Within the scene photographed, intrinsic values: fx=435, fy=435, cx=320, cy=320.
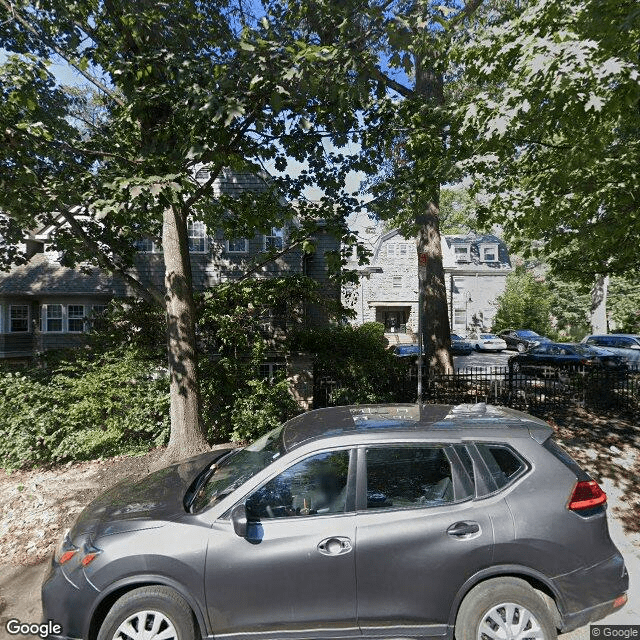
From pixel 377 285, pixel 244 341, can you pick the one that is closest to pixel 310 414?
pixel 244 341

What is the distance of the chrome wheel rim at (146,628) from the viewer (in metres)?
2.82

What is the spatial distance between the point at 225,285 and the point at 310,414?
5.23m

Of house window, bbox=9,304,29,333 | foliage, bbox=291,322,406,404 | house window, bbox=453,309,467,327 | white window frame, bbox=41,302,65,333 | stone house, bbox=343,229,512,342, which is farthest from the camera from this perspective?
house window, bbox=453,309,467,327

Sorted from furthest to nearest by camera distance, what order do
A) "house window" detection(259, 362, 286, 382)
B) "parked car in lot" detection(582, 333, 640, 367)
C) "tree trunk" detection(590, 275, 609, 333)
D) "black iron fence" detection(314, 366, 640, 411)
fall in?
"tree trunk" detection(590, 275, 609, 333) → "parked car in lot" detection(582, 333, 640, 367) → "black iron fence" detection(314, 366, 640, 411) → "house window" detection(259, 362, 286, 382)

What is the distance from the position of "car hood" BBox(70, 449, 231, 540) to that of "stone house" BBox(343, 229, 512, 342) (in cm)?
2518

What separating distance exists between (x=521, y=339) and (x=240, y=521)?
29.2 m

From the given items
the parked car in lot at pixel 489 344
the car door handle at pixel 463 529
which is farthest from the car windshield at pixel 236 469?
the parked car in lot at pixel 489 344

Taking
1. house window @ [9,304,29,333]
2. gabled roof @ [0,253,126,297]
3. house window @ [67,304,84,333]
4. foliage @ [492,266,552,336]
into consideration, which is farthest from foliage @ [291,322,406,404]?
foliage @ [492,266,552,336]

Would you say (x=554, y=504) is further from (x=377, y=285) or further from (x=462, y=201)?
(x=462, y=201)

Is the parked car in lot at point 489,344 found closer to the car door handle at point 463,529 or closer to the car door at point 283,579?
the car door handle at point 463,529

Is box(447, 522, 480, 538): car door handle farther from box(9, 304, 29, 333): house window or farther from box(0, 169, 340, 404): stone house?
box(9, 304, 29, 333): house window

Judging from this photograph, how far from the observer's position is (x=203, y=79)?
18.4 ft

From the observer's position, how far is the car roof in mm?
3201

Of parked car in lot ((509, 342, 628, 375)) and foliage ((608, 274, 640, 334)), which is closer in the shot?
parked car in lot ((509, 342, 628, 375))
